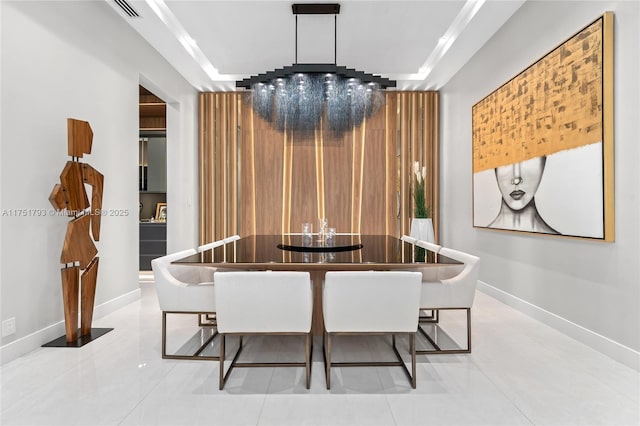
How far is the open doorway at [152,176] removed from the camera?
5.71m

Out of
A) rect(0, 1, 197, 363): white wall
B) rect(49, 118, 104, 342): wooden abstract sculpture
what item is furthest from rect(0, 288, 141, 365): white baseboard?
rect(49, 118, 104, 342): wooden abstract sculpture

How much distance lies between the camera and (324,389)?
2.01 m

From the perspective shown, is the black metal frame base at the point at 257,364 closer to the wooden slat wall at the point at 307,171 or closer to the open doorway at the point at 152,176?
the wooden slat wall at the point at 307,171

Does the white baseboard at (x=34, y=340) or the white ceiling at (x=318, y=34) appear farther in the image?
the white ceiling at (x=318, y=34)

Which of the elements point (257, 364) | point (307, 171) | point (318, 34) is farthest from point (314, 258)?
point (307, 171)

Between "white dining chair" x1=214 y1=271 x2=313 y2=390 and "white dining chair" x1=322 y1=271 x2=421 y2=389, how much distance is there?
144mm

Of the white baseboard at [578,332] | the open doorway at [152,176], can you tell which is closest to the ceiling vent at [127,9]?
the open doorway at [152,176]

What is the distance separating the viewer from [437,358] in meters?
2.46

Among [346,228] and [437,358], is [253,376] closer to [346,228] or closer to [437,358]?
[437,358]

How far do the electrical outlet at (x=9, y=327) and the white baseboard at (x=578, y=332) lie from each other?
406cm

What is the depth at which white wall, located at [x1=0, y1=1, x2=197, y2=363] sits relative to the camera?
2.52 meters

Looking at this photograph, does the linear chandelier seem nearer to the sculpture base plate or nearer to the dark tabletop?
the dark tabletop

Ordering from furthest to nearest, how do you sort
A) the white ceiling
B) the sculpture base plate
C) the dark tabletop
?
1. the white ceiling
2. the sculpture base plate
3. the dark tabletop

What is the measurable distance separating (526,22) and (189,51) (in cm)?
372
